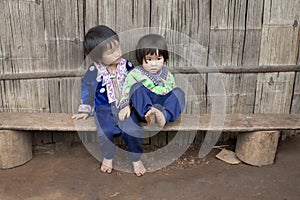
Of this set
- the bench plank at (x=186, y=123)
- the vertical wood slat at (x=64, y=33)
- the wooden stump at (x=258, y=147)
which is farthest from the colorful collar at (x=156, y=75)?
the wooden stump at (x=258, y=147)

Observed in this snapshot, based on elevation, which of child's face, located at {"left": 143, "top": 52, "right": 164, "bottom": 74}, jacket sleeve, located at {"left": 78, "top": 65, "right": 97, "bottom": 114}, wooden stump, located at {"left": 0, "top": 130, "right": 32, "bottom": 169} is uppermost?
child's face, located at {"left": 143, "top": 52, "right": 164, "bottom": 74}

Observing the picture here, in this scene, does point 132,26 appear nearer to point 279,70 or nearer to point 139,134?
point 139,134

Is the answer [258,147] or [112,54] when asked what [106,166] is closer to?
[112,54]

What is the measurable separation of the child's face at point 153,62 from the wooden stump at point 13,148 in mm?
1145

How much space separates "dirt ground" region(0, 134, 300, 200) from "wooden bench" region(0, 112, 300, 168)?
0.12 meters

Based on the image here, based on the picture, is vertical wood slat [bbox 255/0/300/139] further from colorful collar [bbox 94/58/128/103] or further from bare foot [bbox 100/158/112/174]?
bare foot [bbox 100/158/112/174]

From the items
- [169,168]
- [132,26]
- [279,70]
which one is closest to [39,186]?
[169,168]

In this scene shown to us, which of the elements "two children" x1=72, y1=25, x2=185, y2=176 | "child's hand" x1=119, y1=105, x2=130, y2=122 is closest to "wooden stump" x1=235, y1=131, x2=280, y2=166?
"two children" x1=72, y1=25, x2=185, y2=176

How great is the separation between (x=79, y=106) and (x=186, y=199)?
45.3 inches

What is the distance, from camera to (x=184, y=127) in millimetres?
2699

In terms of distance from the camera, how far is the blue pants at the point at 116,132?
8.61ft

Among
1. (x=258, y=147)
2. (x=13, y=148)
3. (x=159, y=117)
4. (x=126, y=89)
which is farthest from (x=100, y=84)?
(x=258, y=147)

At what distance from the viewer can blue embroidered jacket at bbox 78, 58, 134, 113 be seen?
2.79 m

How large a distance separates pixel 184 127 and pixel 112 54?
800 millimetres
